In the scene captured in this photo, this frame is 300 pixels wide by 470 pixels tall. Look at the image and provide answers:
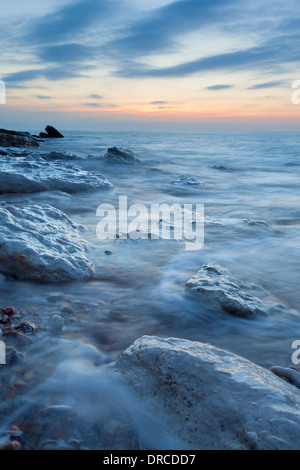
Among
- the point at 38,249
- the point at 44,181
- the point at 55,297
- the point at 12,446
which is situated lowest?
the point at 12,446

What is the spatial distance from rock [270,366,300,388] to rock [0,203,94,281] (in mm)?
1905

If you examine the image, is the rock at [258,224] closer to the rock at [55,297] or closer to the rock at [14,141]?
the rock at [55,297]

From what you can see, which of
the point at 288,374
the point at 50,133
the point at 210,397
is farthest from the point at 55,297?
the point at 50,133

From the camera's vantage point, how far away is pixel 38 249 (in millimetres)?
3277

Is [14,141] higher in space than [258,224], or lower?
higher

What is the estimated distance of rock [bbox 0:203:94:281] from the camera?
10.2 ft

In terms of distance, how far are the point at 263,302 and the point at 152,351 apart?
1.52 m

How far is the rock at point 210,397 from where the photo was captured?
1.41m

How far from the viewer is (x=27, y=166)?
9.34 m

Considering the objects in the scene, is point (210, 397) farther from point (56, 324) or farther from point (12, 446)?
point (56, 324)

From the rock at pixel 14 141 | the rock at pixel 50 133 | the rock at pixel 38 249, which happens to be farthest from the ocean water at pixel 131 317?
the rock at pixel 50 133

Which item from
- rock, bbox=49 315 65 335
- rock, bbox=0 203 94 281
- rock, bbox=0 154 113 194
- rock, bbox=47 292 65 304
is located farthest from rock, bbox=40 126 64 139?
rock, bbox=49 315 65 335

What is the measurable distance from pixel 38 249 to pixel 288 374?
241 centimetres

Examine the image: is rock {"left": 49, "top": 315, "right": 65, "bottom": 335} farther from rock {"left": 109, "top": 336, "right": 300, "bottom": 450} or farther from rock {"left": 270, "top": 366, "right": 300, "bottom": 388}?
rock {"left": 270, "top": 366, "right": 300, "bottom": 388}
